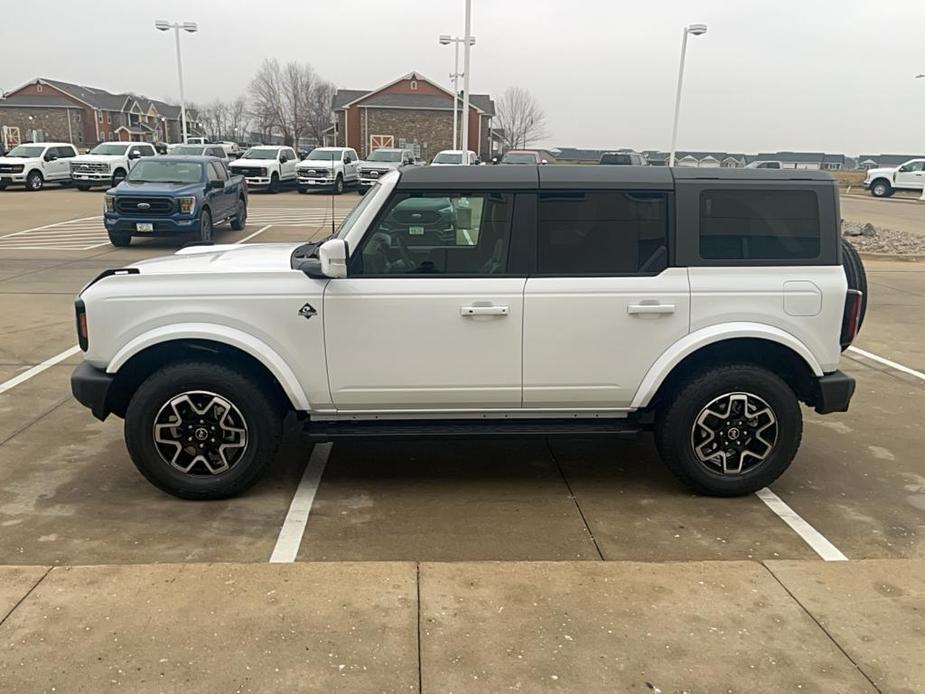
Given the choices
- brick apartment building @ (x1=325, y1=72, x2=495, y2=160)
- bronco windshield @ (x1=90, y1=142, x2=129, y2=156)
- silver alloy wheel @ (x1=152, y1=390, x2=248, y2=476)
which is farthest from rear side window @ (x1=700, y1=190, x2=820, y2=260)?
brick apartment building @ (x1=325, y1=72, x2=495, y2=160)

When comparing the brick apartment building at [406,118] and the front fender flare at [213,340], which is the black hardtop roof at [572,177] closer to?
the front fender flare at [213,340]

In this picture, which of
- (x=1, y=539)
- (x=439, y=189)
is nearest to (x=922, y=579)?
(x=439, y=189)

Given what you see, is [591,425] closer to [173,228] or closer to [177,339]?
[177,339]

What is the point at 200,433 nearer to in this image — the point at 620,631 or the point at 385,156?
the point at 620,631

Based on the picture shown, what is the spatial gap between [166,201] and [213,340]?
1162 centimetres

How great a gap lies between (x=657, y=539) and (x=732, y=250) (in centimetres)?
164

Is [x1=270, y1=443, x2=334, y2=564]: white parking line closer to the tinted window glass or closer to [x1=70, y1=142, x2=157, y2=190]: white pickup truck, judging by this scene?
the tinted window glass

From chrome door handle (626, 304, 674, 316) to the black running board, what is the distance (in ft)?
2.24

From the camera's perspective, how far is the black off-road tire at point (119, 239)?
15.0 m

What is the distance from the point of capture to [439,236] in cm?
429

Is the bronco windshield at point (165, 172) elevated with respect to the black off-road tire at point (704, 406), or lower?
elevated

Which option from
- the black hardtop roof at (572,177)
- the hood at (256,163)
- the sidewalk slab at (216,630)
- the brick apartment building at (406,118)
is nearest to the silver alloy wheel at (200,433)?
the sidewalk slab at (216,630)

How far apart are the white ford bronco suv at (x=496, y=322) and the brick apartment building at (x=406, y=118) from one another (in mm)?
60165

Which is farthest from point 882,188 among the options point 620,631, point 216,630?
point 216,630
